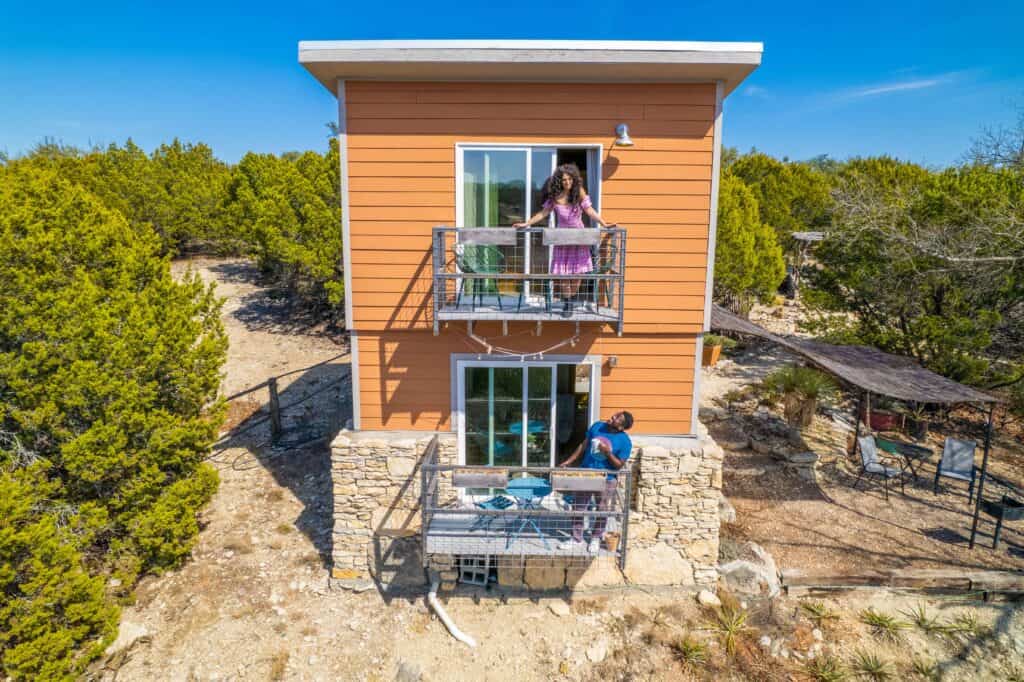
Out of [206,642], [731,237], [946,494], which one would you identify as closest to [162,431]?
[206,642]

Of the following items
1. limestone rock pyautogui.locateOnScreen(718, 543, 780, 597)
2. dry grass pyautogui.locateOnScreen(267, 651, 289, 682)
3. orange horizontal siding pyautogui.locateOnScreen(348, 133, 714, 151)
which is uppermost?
orange horizontal siding pyautogui.locateOnScreen(348, 133, 714, 151)

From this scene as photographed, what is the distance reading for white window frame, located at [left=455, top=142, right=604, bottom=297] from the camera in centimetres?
721

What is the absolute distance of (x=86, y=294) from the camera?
7.67 m

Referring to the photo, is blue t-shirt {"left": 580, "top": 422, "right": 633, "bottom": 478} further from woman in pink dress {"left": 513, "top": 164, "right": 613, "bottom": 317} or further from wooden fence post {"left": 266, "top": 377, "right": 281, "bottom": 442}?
wooden fence post {"left": 266, "top": 377, "right": 281, "bottom": 442}

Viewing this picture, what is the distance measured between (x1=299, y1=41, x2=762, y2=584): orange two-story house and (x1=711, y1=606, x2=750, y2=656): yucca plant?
0.57m

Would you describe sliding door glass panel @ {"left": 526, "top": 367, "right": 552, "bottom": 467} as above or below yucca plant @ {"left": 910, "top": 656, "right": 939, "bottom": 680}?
above

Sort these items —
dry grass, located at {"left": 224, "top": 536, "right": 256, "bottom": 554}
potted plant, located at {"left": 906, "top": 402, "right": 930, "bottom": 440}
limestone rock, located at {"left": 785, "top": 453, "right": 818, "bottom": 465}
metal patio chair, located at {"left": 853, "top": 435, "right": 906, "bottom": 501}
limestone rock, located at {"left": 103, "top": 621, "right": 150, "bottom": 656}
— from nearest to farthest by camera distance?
limestone rock, located at {"left": 103, "top": 621, "right": 150, "bottom": 656}
dry grass, located at {"left": 224, "top": 536, "right": 256, "bottom": 554}
metal patio chair, located at {"left": 853, "top": 435, "right": 906, "bottom": 501}
limestone rock, located at {"left": 785, "top": 453, "right": 818, "bottom": 465}
potted plant, located at {"left": 906, "top": 402, "right": 930, "bottom": 440}

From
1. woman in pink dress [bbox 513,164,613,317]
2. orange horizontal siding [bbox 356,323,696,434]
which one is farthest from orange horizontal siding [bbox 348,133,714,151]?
orange horizontal siding [bbox 356,323,696,434]

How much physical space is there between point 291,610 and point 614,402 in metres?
5.51

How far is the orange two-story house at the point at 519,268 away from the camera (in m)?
6.81

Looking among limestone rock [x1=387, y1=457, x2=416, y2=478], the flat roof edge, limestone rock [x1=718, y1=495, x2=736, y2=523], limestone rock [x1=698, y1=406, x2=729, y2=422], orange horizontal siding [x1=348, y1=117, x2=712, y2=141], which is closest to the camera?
the flat roof edge

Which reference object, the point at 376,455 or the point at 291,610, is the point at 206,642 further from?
the point at 376,455

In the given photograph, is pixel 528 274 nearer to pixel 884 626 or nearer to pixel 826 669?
pixel 826 669

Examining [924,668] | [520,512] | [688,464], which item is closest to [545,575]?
[520,512]
